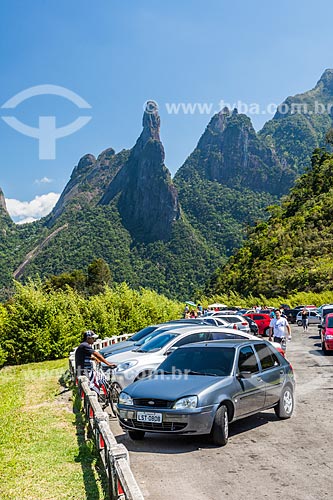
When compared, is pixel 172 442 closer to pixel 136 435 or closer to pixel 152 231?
pixel 136 435

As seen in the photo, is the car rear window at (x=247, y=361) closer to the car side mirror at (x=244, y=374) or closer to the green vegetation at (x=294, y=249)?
the car side mirror at (x=244, y=374)

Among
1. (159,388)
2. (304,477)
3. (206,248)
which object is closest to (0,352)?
(159,388)

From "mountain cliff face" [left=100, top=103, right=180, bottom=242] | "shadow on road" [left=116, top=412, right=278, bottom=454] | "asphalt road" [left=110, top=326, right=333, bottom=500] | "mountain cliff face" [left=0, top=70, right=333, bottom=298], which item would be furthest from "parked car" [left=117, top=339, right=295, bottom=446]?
"mountain cliff face" [left=100, top=103, right=180, bottom=242]

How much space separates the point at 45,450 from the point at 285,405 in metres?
4.36

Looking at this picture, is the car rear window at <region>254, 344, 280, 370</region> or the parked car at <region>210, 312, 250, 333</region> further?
the parked car at <region>210, 312, 250, 333</region>

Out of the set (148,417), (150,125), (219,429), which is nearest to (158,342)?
(148,417)

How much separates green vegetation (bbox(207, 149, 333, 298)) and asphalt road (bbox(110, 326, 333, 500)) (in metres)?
55.1

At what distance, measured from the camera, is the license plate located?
26.1ft

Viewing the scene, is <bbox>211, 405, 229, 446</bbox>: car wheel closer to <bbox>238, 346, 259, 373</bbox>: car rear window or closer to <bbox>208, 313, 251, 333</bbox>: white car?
<bbox>238, 346, 259, 373</bbox>: car rear window

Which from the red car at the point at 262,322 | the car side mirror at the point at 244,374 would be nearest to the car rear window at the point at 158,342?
the car side mirror at the point at 244,374

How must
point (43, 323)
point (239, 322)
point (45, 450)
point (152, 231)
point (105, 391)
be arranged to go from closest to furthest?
point (45, 450)
point (105, 391)
point (43, 323)
point (239, 322)
point (152, 231)

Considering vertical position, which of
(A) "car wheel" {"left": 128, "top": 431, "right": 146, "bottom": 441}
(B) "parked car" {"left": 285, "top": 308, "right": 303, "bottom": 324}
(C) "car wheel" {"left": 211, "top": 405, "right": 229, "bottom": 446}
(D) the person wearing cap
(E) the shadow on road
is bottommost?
(B) "parked car" {"left": 285, "top": 308, "right": 303, "bottom": 324}

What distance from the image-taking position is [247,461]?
288 inches

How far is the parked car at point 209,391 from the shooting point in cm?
791
